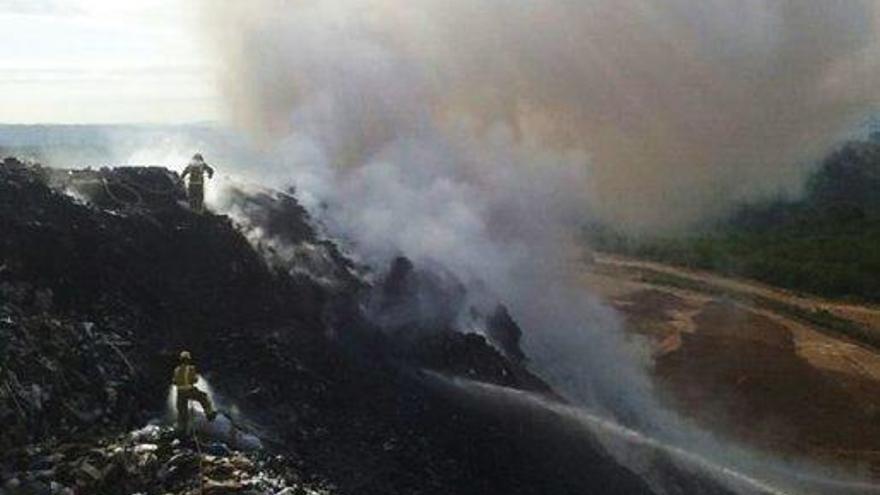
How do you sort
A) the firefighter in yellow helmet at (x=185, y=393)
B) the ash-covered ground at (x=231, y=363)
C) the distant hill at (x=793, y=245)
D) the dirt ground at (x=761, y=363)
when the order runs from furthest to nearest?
the distant hill at (x=793, y=245), the dirt ground at (x=761, y=363), the firefighter in yellow helmet at (x=185, y=393), the ash-covered ground at (x=231, y=363)

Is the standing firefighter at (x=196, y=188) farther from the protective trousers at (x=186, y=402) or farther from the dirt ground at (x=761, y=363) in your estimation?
the dirt ground at (x=761, y=363)

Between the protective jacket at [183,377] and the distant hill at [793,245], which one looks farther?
the distant hill at [793,245]

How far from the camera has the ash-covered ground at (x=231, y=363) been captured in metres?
17.2

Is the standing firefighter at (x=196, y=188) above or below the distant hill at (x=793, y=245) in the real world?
below

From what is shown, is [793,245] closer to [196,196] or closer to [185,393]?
[196,196]

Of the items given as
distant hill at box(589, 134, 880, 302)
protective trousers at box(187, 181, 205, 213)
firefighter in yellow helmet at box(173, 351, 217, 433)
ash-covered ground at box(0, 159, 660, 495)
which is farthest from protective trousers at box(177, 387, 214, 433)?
distant hill at box(589, 134, 880, 302)

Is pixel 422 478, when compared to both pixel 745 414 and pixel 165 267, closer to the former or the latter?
pixel 165 267

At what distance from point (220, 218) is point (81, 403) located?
8.19 metres

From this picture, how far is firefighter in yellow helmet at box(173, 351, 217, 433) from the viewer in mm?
17391

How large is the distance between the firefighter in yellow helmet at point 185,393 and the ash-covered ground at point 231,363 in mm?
391

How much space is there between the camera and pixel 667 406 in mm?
34906

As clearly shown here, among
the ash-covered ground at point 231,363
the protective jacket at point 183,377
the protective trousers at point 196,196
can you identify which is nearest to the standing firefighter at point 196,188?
the protective trousers at point 196,196

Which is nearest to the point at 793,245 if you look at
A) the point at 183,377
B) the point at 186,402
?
the point at 186,402

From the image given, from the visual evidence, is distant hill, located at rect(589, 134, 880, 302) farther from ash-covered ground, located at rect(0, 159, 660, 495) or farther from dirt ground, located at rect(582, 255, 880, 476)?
ash-covered ground, located at rect(0, 159, 660, 495)
